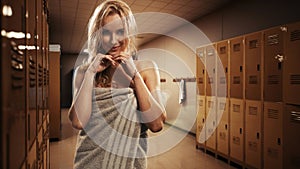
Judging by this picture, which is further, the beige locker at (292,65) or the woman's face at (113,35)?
the beige locker at (292,65)

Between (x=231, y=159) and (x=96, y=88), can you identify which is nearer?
(x=96, y=88)

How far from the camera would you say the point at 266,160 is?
294cm

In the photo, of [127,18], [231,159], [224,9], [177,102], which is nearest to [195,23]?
[224,9]

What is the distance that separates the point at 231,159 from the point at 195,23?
3376 millimetres

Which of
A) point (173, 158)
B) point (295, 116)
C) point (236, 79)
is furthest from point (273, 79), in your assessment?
point (173, 158)

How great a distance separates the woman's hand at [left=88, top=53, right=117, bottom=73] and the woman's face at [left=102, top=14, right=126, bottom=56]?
0.02 meters

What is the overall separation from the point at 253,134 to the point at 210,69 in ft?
4.64

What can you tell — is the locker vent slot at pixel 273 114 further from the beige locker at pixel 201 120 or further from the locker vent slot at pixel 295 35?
the beige locker at pixel 201 120

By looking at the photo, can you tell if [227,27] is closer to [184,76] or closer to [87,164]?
[184,76]

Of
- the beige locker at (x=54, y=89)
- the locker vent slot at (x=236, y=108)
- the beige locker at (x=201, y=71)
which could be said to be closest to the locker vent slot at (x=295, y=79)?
the locker vent slot at (x=236, y=108)

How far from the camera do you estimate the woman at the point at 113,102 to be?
25.3 inches

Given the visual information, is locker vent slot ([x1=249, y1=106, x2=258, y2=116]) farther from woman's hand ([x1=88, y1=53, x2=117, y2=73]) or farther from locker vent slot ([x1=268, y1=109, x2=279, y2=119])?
woman's hand ([x1=88, y1=53, x2=117, y2=73])

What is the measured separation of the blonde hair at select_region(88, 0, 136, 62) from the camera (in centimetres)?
66

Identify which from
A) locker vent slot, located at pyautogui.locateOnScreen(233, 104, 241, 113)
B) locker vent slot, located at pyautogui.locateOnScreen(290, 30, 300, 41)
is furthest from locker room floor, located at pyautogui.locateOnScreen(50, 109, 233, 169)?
locker vent slot, located at pyautogui.locateOnScreen(290, 30, 300, 41)
